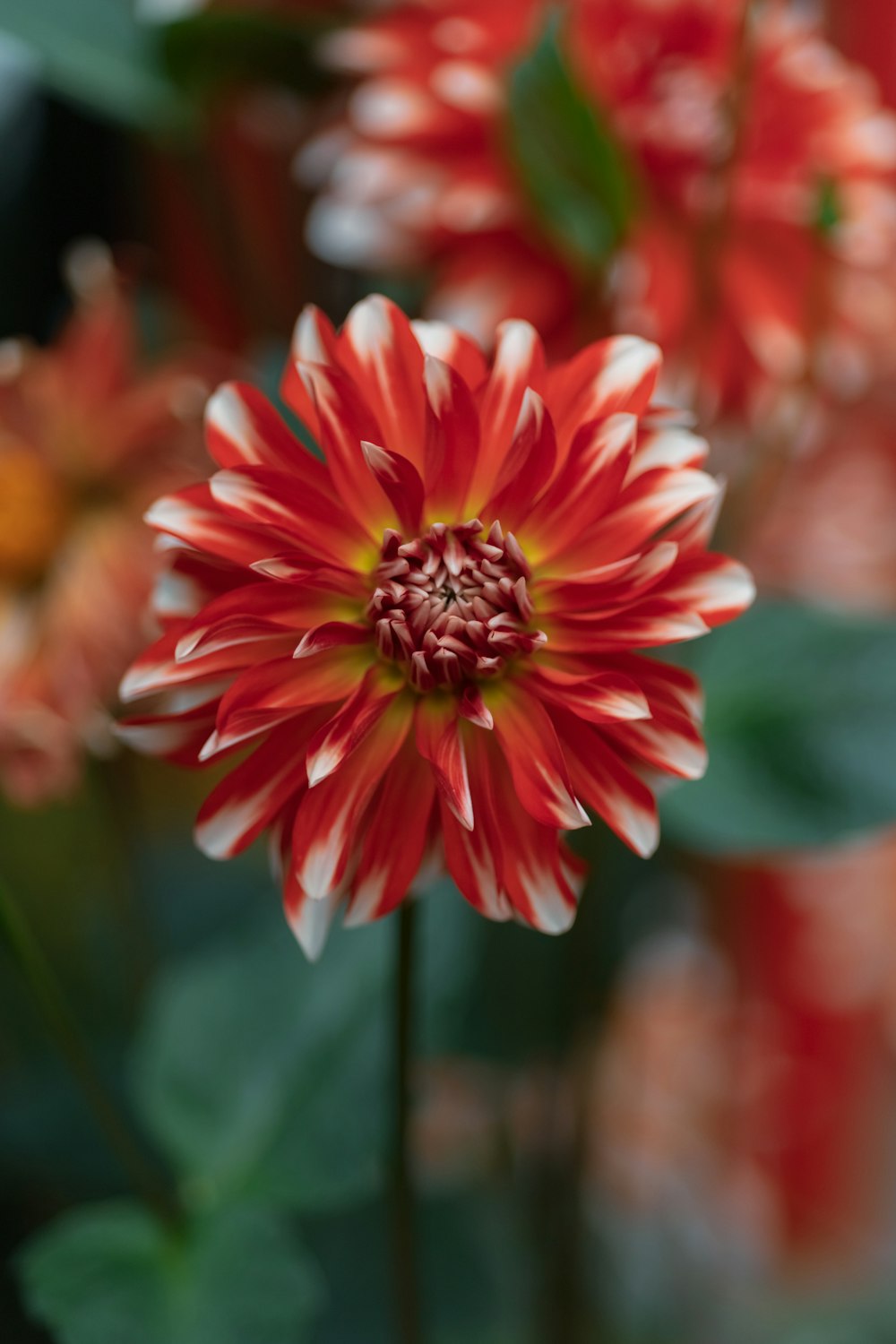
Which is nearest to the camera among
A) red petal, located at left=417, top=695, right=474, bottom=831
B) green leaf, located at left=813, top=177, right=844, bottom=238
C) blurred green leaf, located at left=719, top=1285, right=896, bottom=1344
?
red petal, located at left=417, top=695, right=474, bottom=831

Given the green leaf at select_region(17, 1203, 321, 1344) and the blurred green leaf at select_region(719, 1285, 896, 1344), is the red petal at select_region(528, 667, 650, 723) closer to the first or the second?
the green leaf at select_region(17, 1203, 321, 1344)

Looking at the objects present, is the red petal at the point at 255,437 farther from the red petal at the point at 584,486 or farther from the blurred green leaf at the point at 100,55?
the blurred green leaf at the point at 100,55

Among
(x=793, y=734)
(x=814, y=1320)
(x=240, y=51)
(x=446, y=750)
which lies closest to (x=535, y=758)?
(x=446, y=750)

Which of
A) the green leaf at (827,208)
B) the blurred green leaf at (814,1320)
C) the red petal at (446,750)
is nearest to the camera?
the red petal at (446,750)

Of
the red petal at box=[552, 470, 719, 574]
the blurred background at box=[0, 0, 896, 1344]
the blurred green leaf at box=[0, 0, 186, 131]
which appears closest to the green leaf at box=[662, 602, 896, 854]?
the blurred background at box=[0, 0, 896, 1344]

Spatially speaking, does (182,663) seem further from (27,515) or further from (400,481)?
(27,515)

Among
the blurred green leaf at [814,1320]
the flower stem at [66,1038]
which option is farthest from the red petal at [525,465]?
the blurred green leaf at [814,1320]
